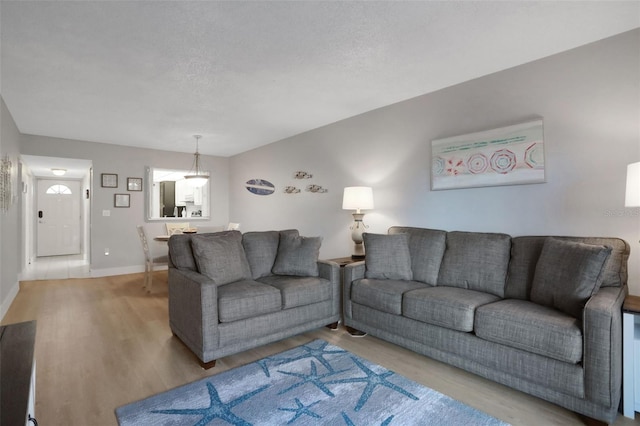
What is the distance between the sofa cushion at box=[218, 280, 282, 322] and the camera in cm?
247

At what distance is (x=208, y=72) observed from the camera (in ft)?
9.78

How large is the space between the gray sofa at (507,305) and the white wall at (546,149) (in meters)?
0.31

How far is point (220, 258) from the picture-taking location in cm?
289

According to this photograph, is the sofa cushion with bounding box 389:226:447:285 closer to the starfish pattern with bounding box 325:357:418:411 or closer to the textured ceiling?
the starfish pattern with bounding box 325:357:418:411

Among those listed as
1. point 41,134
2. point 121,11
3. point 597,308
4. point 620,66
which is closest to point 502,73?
point 620,66

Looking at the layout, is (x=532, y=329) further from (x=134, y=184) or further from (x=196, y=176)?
(x=134, y=184)

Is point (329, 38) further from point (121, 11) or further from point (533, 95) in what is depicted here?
point (533, 95)

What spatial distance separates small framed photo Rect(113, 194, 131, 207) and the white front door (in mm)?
4205

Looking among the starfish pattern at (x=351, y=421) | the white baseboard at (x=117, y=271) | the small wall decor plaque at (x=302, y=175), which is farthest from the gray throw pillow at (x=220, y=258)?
the white baseboard at (x=117, y=271)

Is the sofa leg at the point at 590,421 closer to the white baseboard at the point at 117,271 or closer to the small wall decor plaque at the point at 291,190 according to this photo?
the small wall decor plaque at the point at 291,190

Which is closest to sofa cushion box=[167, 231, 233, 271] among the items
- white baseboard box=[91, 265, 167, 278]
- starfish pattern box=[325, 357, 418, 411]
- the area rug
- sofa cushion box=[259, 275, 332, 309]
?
sofa cushion box=[259, 275, 332, 309]

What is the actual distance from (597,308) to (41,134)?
713cm

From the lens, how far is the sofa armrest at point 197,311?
2.39m

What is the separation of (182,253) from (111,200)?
13.5 feet
